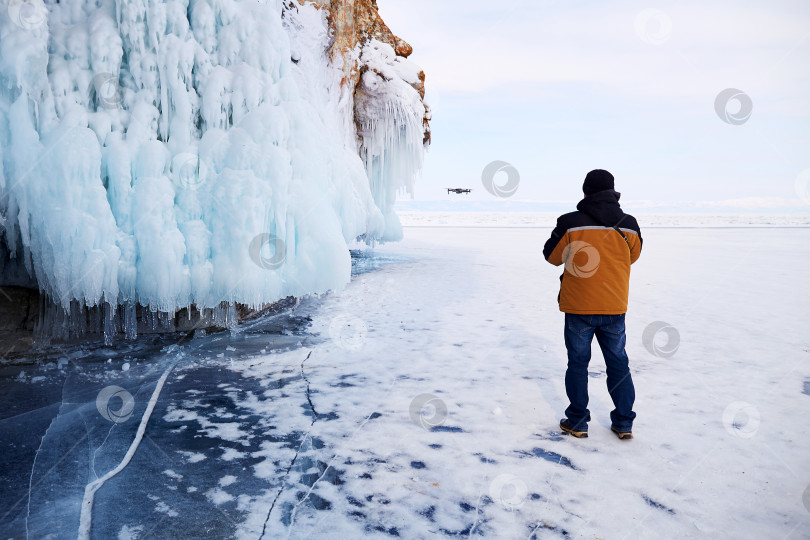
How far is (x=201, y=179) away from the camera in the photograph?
4.93 meters

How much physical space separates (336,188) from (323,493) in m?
5.09

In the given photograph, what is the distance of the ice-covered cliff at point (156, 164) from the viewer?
430 cm

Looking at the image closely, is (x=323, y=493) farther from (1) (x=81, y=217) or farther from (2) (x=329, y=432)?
(1) (x=81, y=217)

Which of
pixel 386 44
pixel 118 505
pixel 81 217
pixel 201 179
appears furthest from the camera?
pixel 386 44

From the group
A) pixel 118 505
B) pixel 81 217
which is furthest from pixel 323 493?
pixel 81 217
